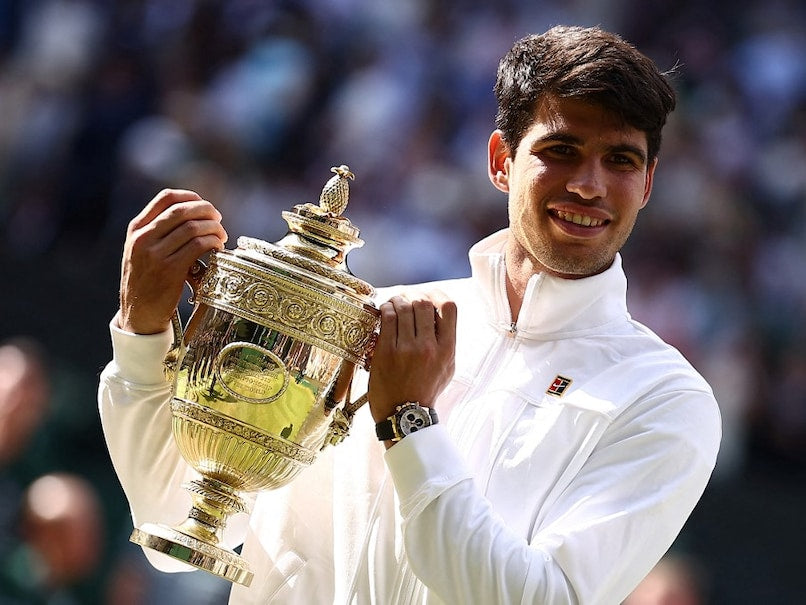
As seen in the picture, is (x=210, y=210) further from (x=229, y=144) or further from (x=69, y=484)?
(x=229, y=144)

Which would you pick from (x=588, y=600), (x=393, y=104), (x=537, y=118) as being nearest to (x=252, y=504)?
(x=588, y=600)

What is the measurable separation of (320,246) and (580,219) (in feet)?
1.67

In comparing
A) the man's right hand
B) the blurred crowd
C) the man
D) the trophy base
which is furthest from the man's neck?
the blurred crowd

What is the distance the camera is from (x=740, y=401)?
266 inches

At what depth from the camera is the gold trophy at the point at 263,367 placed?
227 centimetres

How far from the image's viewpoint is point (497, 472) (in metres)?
2.42

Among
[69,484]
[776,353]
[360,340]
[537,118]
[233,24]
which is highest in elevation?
[233,24]

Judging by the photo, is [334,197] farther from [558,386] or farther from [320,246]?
[558,386]

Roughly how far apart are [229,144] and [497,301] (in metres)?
4.92

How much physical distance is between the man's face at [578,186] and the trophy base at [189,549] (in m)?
0.80

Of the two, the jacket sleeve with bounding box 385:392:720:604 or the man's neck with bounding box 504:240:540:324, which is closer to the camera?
the jacket sleeve with bounding box 385:392:720:604

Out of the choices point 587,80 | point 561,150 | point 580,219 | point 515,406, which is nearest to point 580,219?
point 580,219

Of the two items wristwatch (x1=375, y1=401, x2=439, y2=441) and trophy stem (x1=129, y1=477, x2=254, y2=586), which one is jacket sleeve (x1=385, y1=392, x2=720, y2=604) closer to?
wristwatch (x1=375, y1=401, x2=439, y2=441)

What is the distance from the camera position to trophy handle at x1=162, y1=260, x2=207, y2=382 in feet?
7.92
